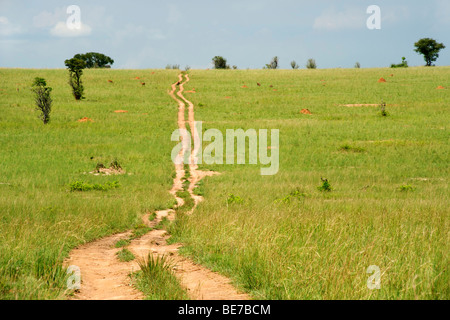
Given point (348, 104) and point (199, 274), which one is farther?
point (348, 104)

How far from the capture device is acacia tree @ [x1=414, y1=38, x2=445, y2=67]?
107750 mm

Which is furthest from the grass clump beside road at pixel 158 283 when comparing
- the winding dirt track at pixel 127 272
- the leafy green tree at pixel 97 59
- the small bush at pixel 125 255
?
the leafy green tree at pixel 97 59

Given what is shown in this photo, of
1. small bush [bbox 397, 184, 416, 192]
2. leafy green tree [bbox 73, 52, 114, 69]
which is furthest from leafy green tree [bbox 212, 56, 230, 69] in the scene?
small bush [bbox 397, 184, 416, 192]

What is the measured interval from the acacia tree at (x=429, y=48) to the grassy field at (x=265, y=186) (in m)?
42.0

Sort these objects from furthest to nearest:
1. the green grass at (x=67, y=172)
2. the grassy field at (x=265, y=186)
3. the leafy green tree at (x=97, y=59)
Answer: the leafy green tree at (x=97, y=59) → the green grass at (x=67, y=172) → the grassy field at (x=265, y=186)

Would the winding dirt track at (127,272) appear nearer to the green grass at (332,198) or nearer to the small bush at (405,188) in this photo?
the green grass at (332,198)

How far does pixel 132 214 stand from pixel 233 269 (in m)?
7.96

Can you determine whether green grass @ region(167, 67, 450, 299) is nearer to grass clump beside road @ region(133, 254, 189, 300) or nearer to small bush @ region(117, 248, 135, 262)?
grass clump beside road @ region(133, 254, 189, 300)

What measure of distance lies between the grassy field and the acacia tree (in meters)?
42.0

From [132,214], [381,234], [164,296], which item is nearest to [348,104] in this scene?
[132,214]

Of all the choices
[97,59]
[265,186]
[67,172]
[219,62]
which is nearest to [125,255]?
[265,186]

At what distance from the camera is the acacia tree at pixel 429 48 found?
108 metres

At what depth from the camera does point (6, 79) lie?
73188 millimetres
